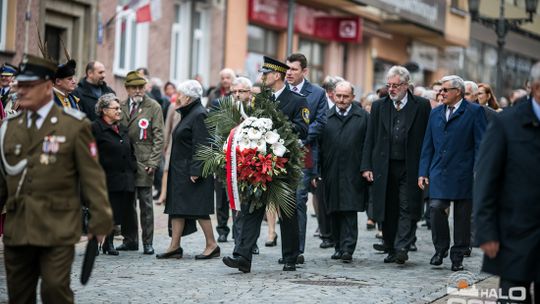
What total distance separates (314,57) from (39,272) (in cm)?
2849

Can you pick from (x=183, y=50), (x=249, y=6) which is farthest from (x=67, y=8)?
(x=249, y=6)

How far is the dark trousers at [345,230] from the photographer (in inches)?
526

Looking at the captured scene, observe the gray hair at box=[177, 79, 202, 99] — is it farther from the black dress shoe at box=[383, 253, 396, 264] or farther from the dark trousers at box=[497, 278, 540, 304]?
the dark trousers at box=[497, 278, 540, 304]

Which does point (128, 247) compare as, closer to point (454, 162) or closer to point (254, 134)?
point (254, 134)

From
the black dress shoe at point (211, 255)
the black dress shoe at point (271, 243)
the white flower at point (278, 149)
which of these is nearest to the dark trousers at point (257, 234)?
the white flower at point (278, 149)

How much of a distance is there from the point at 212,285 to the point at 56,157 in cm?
389

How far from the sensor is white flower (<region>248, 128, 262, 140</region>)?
11.8m

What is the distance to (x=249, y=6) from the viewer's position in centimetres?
3009

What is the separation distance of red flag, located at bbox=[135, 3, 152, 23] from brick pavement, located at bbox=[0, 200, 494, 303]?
10.5 m

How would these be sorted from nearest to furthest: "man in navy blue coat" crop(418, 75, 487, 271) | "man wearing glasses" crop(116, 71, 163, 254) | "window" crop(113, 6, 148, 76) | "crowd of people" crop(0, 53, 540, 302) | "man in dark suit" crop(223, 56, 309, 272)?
1. "man in dark suit" crop(223, 56, 309, 272)
2. "crowd of people" crop(0, 53, 540, 302)
3. "man in navy blue coat" crop(418, 75, 487, 271)
4. "man wearing glasses" crop(116, 71, 163, 254)
5. "window" crop(113, 6, 148, 76)

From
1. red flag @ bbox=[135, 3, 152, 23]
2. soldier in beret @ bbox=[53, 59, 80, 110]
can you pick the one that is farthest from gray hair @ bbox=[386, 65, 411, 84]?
red flag @ bbox=[135, 3, 152, 23]

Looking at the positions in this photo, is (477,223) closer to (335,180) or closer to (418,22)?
(335,180)

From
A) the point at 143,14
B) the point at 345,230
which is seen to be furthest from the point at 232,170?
the point at 143,14

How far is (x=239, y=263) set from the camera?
1186 cm
